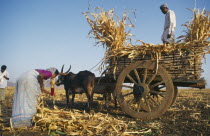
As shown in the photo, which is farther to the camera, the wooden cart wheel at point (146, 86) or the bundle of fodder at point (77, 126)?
the wooden cart wheel at point (146, 86)

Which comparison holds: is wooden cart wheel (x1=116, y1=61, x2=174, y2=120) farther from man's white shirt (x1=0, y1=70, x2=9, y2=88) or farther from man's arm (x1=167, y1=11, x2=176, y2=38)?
man's white shirt (x1=0, y1=70, x2=9, y2=88)

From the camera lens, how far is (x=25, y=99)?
4191mm

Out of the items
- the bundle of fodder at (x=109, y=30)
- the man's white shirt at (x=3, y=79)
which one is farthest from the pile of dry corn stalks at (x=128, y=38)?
the man's white shirt at (x=3, y=79)

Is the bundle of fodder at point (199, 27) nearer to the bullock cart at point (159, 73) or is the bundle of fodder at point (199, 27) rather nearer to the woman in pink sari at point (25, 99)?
the bullock cart at point (159, 73)

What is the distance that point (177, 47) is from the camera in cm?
436

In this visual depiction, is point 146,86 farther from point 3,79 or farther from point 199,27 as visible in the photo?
point 3,79

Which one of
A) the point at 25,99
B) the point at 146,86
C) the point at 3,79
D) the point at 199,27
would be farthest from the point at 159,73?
the point at 3,79

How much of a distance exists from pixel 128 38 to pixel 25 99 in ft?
11.0

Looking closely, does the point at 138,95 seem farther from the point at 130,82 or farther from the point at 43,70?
the point at 43,70

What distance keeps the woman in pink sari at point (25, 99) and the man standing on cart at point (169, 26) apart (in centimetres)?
366

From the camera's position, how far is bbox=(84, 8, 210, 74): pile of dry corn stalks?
428 cm

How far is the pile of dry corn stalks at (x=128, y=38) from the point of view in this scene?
4277mm

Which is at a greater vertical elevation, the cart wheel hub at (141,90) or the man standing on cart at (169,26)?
the man standing on cart at (169,26)

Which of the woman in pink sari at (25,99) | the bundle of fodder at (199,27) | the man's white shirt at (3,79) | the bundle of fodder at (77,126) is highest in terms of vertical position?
the bundle of fodder at (199,27)
